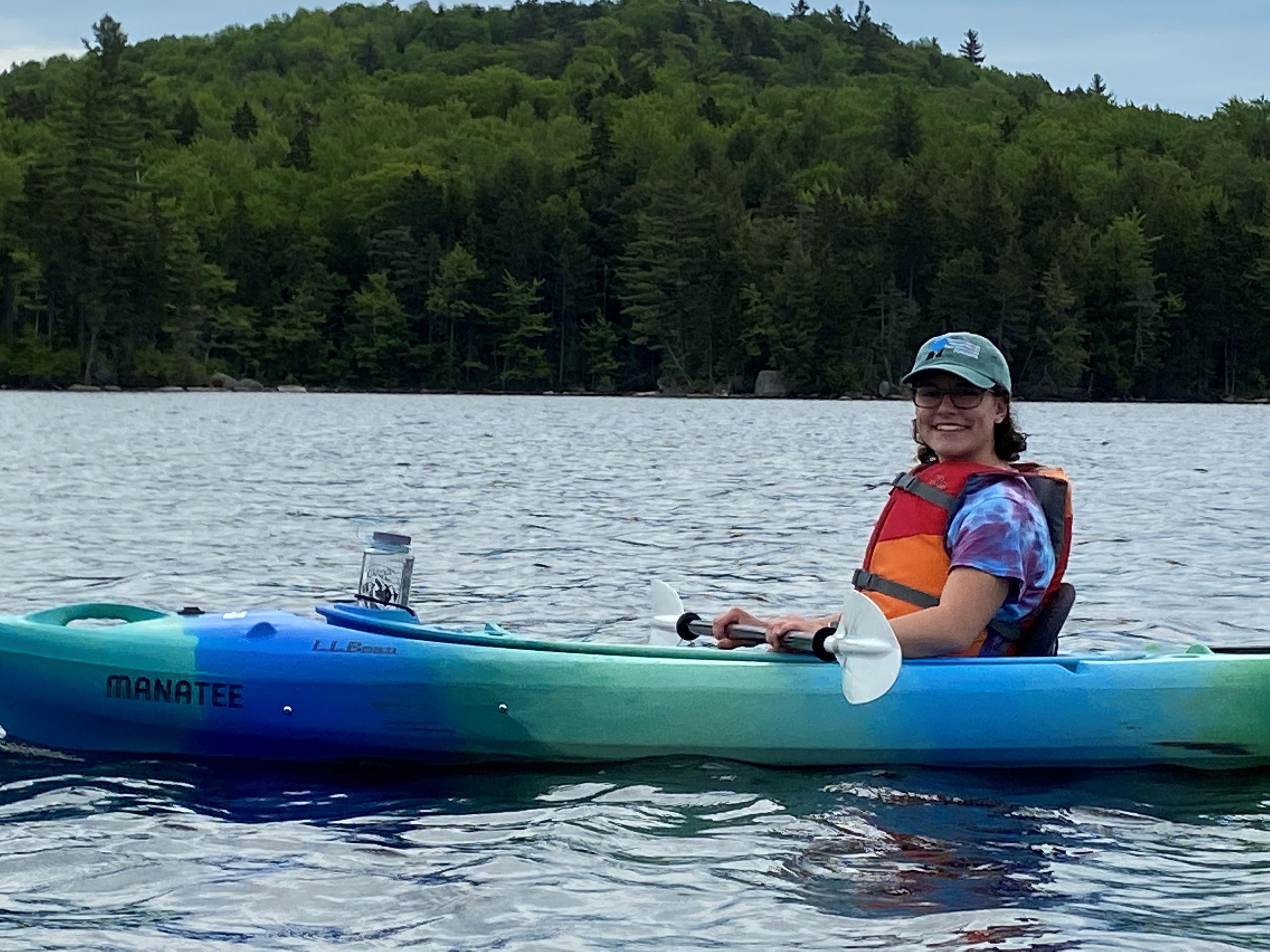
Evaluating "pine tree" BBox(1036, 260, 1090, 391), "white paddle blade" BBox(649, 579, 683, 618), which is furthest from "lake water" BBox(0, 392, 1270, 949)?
"pine tree" BBox(1036, 260, 1090, 391)

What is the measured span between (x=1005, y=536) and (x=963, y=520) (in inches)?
6.8

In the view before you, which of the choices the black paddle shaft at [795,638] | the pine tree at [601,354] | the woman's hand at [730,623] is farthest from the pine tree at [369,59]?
the black paddle shaft at [795,638]

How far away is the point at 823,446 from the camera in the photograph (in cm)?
4053

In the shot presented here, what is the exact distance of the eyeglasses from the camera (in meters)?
6.65

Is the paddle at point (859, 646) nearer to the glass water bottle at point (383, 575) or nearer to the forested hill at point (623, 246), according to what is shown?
the glass water bottle at point (383, 575)

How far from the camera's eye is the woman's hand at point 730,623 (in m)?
7.17

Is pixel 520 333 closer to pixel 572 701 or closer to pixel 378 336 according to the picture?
pixel 378 336

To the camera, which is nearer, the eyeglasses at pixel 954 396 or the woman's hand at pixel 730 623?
the eyeglasses at pixel 954 396

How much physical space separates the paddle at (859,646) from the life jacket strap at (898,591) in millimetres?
194

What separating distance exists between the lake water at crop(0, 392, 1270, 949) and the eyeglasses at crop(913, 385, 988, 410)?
1475 millimetres

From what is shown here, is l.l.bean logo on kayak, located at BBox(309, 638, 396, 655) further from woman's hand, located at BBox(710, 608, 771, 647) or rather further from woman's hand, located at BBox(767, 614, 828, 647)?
woman's hand, located at BBox(767, 614, 828, 647)

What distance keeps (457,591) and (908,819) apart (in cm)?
708

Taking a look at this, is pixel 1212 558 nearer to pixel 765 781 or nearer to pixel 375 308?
pixel 765 781


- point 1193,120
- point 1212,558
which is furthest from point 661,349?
point 1212,558
